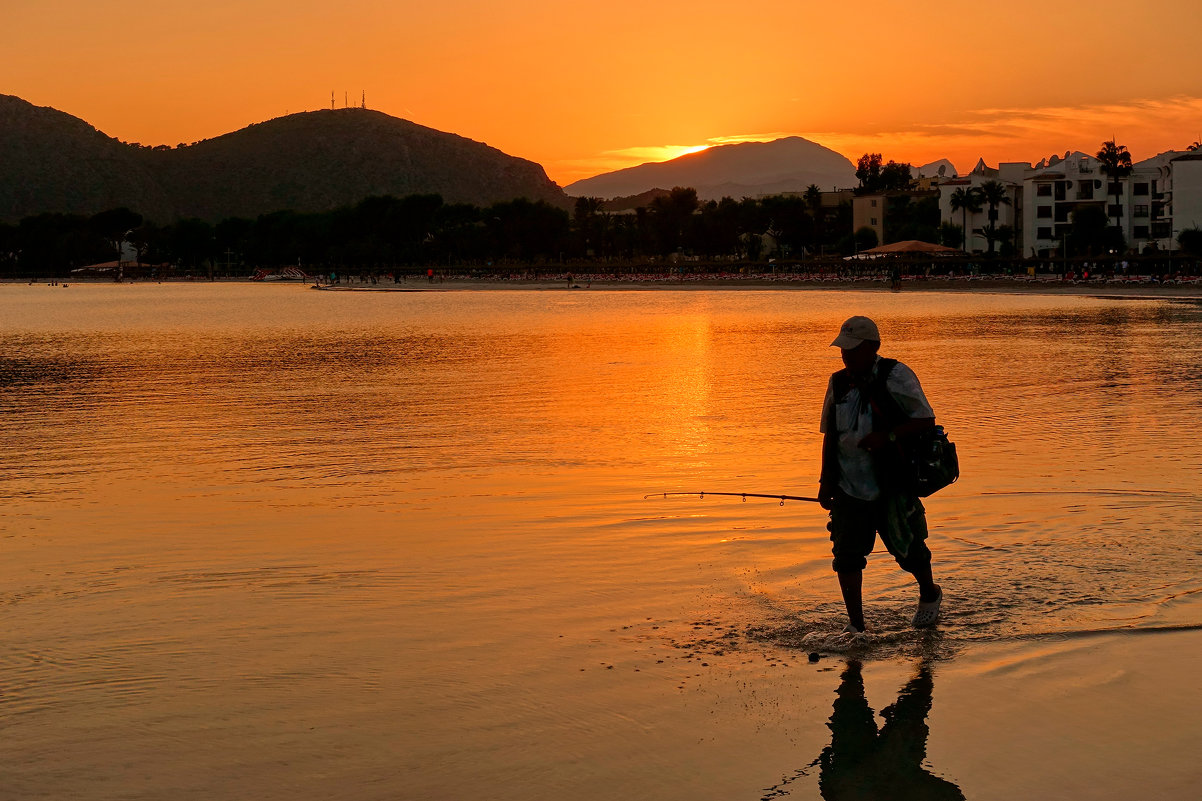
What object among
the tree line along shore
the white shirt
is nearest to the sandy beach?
the tree line along shore

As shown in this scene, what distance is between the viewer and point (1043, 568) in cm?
775

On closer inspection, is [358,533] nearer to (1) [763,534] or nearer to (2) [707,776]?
(1) [763,534]

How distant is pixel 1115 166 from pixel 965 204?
41.5 ft

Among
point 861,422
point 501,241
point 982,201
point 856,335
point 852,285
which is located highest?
point 982,201


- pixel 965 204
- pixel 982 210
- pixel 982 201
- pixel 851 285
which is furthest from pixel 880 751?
pixel 982 210

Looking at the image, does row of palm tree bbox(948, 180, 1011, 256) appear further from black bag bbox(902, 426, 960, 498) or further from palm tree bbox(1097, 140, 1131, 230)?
black bag bbox(902, 426, 960, 498)

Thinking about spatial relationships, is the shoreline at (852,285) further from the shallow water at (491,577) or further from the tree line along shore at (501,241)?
the shallow water at (491,577)

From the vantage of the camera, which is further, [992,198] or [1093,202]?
[992,198]

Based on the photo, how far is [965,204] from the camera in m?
111

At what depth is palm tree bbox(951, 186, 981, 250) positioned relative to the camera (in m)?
110

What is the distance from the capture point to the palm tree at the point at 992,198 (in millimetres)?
107375

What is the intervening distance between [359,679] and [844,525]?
7.42ft

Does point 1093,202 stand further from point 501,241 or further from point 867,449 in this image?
point 867,449

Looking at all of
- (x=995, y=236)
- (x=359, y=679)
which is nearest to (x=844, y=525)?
(x=359, y=679)
